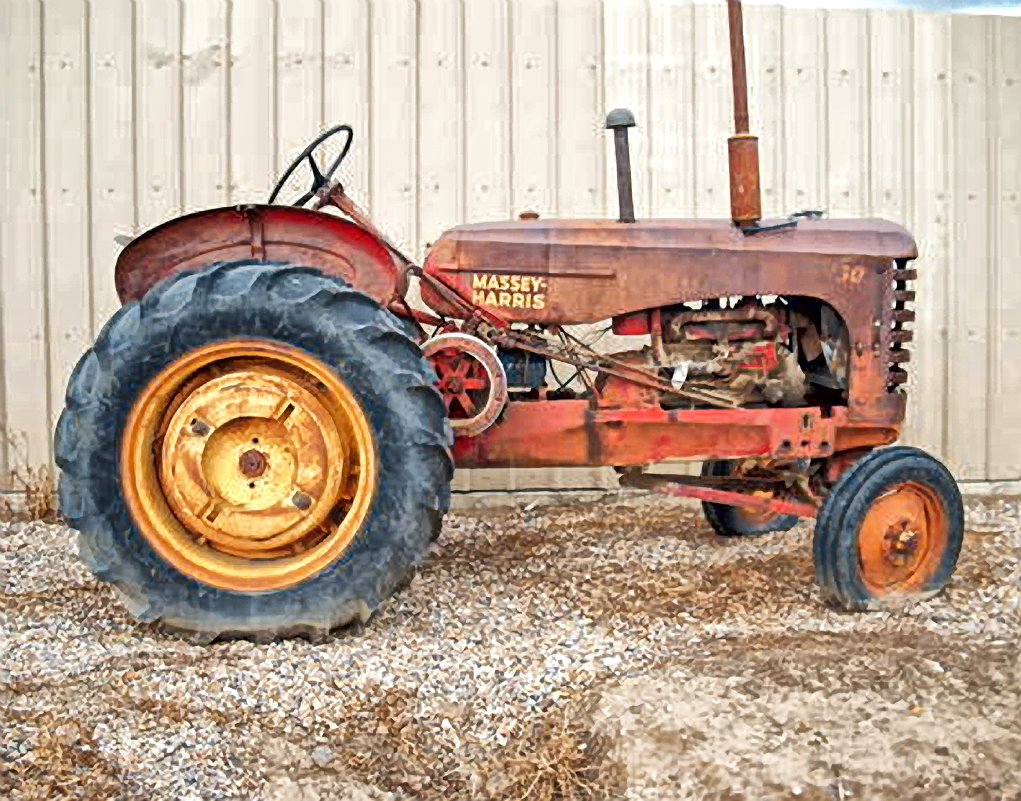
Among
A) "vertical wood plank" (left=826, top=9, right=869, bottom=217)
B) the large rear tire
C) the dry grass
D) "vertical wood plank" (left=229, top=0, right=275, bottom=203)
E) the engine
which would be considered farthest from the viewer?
"vertical wood plank" (left=826, top=9, right=869, bottom=217)

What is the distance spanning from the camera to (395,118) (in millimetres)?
5750

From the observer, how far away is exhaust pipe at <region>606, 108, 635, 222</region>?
3869mm

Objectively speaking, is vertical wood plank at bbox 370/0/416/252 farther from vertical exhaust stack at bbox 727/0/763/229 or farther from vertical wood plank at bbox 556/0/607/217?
vertical exhaust stack at bbox 727/0/763/229

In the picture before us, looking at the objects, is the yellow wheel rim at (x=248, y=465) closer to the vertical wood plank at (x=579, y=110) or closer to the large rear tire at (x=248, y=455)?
the large rear tire at (x=248, y=455)

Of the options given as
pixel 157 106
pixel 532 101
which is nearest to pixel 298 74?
pixel 157 106

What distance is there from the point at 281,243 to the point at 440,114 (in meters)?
2.31

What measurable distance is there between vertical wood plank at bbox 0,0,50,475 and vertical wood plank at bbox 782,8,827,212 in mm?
3711

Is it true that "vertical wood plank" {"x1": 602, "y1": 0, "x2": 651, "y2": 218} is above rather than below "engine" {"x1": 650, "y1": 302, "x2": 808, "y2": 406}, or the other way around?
above

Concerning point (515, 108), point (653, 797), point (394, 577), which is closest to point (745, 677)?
point (653, 797)

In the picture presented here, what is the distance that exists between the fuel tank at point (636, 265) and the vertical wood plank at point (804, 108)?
2.09m

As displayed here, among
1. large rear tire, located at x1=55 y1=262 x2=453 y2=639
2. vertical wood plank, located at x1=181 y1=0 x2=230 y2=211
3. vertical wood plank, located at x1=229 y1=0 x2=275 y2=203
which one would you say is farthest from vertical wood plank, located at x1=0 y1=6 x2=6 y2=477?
large rear tire, located at x1=55 y1=262 x2=453 y2=639

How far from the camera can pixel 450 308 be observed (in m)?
3.95

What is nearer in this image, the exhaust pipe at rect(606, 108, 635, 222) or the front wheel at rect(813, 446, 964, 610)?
the front wheel at rect(813, 446, 964, 610)

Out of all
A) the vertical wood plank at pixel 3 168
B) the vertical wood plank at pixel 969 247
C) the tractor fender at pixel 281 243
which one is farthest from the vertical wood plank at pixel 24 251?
the vertical wood plank at pixel 969 247
